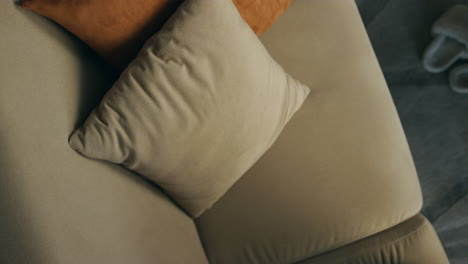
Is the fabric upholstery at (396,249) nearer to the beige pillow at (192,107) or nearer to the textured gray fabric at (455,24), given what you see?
the beige pillow at (192,107)

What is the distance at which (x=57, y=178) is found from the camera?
0.54 meters

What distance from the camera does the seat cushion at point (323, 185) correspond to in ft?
2.61

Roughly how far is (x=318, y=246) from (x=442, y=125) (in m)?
0.76

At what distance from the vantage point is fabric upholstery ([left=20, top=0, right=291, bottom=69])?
61cm

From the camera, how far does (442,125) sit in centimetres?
126

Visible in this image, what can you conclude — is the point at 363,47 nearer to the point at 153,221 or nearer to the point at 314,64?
the point at 314,64

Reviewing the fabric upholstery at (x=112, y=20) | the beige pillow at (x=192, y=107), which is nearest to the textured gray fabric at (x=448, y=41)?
the beige pillow at (x=192, y=107)

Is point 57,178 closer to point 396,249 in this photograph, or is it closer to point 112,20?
point 112,20

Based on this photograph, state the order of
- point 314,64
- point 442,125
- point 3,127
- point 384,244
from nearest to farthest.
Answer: point 3,127 < point 384,244 < point 314,64 < point 442,125

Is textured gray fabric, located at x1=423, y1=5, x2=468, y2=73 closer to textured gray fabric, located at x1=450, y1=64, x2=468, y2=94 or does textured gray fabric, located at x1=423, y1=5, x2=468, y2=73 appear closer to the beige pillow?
textured gray fabric, located at x1=450, y1=64, x2=468, y2=94

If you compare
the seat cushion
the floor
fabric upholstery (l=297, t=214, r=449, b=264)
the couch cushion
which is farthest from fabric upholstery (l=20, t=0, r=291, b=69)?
the floor

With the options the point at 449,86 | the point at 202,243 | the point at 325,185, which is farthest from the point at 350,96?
the point at 449,86

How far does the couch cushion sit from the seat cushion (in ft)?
0.47

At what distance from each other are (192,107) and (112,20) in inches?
8.3
